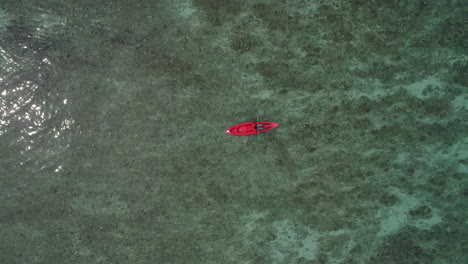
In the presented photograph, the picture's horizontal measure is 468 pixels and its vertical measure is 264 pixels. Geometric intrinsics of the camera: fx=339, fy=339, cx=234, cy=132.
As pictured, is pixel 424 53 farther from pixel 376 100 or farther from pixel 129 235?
pixel 129 235

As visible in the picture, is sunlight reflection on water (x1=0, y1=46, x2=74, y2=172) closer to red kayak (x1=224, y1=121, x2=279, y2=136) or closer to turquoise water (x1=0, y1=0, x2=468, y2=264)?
turquoise water (x1=0, y1=0, x2=468, y2=264)

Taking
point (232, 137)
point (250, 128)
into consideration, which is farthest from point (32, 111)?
point (250, 128)

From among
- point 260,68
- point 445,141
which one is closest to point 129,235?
point 260,68

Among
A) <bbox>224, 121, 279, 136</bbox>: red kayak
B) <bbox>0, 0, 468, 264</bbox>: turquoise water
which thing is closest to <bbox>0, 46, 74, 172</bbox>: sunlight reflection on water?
<bbox>0, 0, 468, 264</bbox>: turquoise water

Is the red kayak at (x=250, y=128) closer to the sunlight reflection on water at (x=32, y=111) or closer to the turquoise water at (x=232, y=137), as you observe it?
the turquoise water at (x=232, y=137)

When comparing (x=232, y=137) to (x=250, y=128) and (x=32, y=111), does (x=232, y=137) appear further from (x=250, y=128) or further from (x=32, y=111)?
(x=32, y=111)

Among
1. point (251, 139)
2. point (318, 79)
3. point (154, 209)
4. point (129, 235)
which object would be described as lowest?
point (129, 235)
